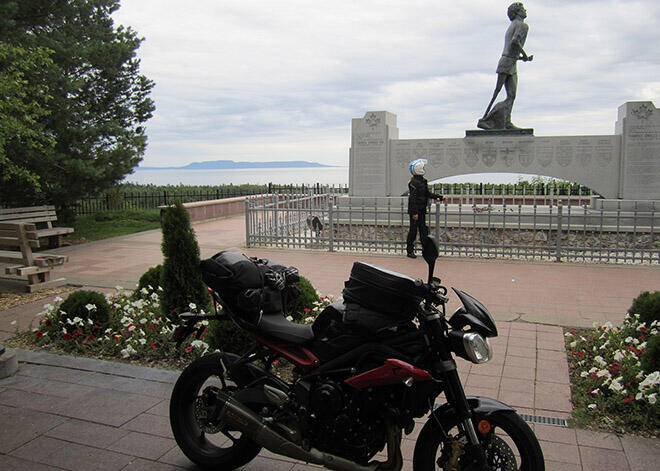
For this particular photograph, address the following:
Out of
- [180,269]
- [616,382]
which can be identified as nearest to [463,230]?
[180,269]

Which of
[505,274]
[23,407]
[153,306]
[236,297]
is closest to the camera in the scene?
[236,297]

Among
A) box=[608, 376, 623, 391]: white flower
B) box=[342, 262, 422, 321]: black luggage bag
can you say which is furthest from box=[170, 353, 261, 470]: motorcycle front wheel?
box=[608, 376, 623, 391]: white flower

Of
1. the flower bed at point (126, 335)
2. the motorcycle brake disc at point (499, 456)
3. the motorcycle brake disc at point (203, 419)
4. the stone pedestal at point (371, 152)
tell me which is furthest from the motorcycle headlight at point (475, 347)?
the stone pedestal at point (371, 152)

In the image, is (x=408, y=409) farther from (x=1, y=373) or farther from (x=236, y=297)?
(x=1, y=373)

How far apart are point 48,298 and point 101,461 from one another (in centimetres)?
513

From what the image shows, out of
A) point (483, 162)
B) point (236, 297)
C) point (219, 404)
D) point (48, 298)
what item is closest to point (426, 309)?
point (236, 297)

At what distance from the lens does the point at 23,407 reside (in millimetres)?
4199

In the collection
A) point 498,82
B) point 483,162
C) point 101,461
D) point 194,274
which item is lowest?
point 101,461

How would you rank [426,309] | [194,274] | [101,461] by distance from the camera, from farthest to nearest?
[194,274], [101,461], [426,309]

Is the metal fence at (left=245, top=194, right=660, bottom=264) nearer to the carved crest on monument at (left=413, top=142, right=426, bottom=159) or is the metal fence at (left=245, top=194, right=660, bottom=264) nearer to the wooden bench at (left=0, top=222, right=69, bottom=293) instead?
the carved crest on monument at (left=413, top=142, right=426, bottom=159)

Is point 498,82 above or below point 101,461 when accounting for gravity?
above

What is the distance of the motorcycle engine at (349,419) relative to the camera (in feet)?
9.07

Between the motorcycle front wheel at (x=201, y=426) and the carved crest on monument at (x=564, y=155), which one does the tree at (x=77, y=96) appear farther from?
the carved crest on monument at (x=564, y=155)

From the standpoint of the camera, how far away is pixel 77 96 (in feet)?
47.3
